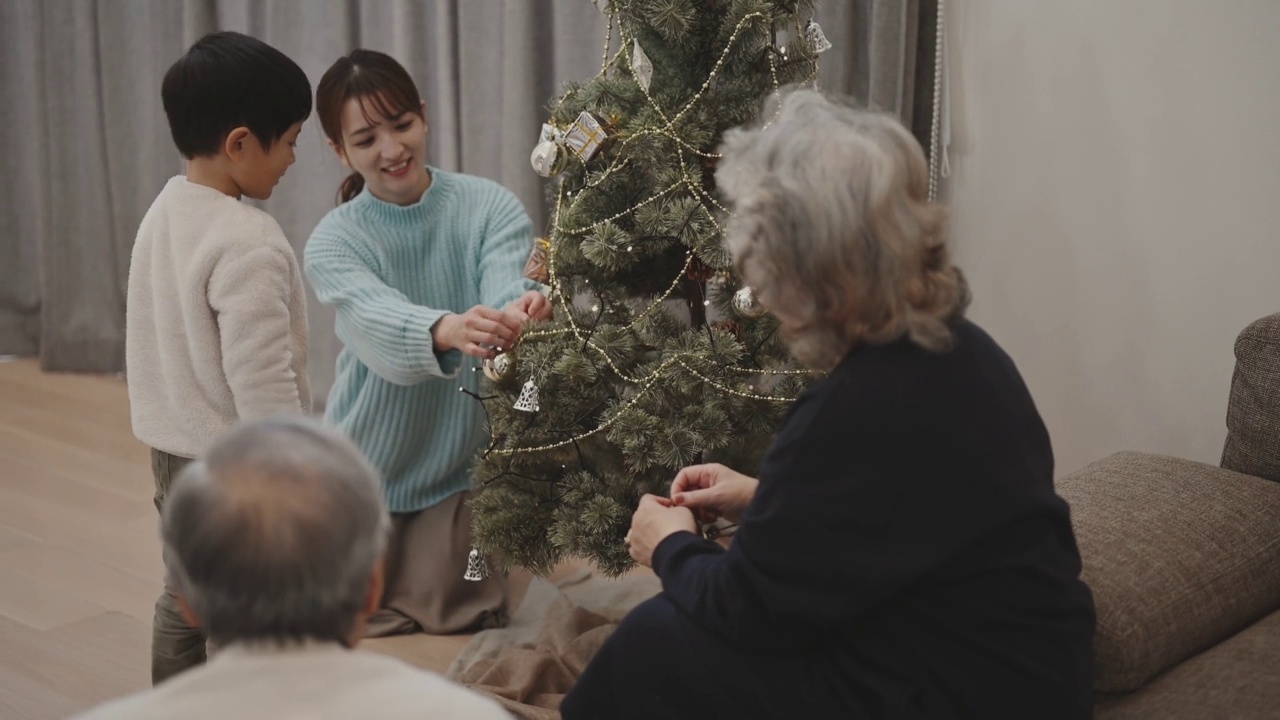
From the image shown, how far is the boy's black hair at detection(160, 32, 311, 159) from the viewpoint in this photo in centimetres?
190

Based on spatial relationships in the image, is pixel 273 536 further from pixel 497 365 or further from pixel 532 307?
pixel 532 307

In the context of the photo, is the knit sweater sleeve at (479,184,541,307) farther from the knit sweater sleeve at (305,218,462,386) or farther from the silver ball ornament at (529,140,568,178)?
the silver ball ornament at (529,140,568,178)

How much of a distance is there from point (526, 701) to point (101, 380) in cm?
277

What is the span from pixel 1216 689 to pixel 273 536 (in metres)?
1.20

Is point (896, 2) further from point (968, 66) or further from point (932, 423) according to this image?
point (932, 423)

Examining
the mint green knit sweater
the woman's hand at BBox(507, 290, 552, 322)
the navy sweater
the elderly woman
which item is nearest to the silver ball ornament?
the woman's hand at BBox(507, 290, 552, 322)

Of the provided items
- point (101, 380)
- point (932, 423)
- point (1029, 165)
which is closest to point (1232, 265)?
point (1029, 165)

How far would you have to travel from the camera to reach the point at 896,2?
2754 millimetres

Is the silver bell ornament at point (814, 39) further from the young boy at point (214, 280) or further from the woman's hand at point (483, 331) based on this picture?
the young boy at point (214, 280)

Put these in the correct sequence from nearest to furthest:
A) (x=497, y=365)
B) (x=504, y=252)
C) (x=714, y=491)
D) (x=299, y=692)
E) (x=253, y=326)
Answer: (x=299, y=692)
(x=714, y=491)
(x=253, y=326)
(x=497, y=365)
(x=504, y=252)

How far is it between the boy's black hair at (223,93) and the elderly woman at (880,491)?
865mm

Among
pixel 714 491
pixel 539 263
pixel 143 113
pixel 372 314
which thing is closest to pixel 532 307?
pixel 539 263

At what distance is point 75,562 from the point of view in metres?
2.85

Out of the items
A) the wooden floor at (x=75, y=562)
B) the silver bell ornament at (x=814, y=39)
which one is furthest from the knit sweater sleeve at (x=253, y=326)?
the silver bell ornament at (x=814, y=39)
